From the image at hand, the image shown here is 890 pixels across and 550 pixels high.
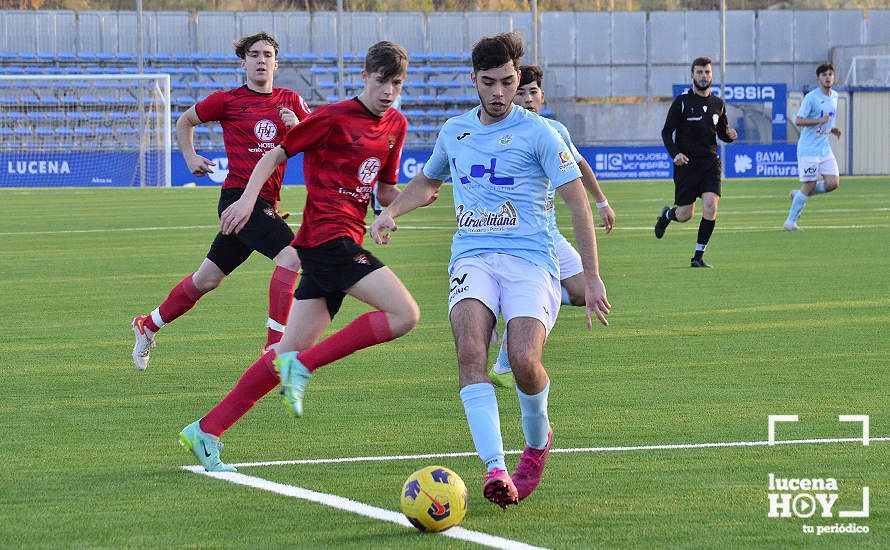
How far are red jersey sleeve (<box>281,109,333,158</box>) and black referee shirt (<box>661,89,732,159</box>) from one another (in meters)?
10.7

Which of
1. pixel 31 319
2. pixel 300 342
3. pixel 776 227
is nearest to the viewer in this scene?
pixel 300 342

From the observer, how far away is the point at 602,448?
22.1 feet

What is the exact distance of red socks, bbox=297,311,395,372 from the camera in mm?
6359

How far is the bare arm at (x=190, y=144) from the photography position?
9784mm

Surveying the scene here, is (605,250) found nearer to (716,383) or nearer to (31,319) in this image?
(31,319)

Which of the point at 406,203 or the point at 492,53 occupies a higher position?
the point at 492,53

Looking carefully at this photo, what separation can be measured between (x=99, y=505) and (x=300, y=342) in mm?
1286

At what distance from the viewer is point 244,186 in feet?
32.4

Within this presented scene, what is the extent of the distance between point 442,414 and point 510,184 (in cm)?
208

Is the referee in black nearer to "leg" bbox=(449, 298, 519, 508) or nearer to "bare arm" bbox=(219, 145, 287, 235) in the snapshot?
"bare arm" bbox=(219, 145, 287, 235)

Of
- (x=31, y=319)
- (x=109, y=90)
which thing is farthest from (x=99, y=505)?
(x=109, y=90)

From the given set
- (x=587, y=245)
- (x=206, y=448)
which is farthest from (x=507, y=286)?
(x=206, y=448)

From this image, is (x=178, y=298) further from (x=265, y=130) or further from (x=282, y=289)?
(x=265, y=130)

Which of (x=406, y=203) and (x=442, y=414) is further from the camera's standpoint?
(x=442, y=414)
